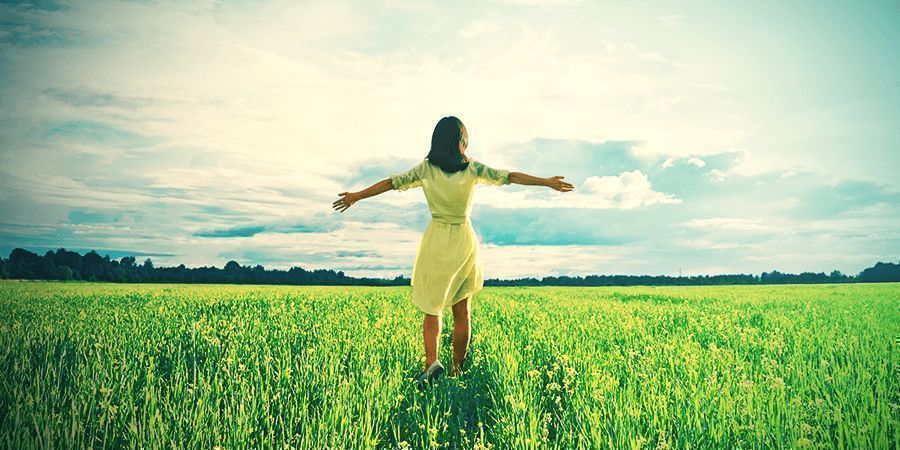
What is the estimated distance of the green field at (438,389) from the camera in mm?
3502

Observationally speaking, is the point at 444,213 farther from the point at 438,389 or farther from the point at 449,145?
the point at 438,389

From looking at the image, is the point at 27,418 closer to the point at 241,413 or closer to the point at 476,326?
the point at 241,413

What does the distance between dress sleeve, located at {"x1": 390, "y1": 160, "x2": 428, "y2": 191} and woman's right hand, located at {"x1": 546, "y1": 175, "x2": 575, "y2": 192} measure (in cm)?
125

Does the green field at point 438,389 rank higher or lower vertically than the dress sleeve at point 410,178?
A: lower

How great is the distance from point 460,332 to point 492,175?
5.63 ft

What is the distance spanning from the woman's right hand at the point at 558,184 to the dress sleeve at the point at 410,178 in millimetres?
1253

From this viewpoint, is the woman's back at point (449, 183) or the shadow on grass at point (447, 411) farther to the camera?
the woman's back at point (449, 183)

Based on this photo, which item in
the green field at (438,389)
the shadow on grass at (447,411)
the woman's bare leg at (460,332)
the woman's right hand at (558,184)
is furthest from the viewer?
the woman's bare leg at (460,332)

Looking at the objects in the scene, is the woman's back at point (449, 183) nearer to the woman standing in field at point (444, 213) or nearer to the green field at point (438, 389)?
the woman standing in field at point (444, 213)

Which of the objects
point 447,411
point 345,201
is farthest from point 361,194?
point 447,411

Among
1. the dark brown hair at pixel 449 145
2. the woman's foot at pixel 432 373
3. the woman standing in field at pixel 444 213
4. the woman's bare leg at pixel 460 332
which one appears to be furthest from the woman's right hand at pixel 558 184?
the woman's foot at pixel 432 373

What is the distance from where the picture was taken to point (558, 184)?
17.4 feet

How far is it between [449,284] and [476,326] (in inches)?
156

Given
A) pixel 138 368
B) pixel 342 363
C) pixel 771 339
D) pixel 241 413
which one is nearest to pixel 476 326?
pixel 342 363
